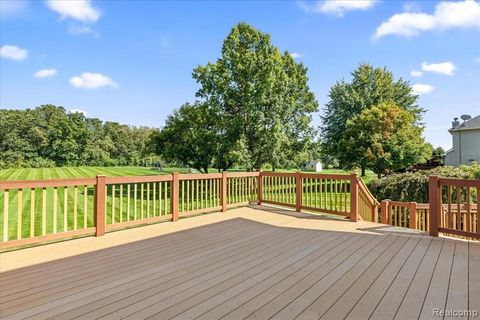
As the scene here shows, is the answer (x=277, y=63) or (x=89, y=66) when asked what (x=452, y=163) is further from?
(x=89, y=66)

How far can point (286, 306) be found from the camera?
7.36 ft

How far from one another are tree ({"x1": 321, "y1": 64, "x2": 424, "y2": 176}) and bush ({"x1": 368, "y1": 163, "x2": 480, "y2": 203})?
26.1 ft

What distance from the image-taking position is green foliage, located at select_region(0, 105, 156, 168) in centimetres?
3888

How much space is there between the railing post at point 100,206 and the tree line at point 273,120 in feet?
27.8

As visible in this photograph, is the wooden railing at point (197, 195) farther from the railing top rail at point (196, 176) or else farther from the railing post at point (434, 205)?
the railing post at point (434, 205)

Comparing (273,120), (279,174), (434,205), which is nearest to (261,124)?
(273,120)

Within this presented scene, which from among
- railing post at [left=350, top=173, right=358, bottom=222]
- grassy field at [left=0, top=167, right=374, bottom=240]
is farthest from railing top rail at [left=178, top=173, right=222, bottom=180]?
railing post at [left=350, top=173, right=358, bottom=222]

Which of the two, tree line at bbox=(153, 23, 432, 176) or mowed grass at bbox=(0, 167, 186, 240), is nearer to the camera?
mowed grass at bbox=(0, 167, 186, 240)

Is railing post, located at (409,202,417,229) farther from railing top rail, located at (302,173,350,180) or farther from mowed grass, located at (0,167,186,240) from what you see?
mowed grass, located at (0,167,186,240)

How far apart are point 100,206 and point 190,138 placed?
1128cm

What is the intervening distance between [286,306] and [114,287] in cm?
160

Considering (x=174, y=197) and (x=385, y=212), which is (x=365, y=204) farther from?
(x=174, y=197)

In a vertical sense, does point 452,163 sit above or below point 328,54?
below

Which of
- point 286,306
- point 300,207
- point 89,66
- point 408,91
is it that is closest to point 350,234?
point 300,207
